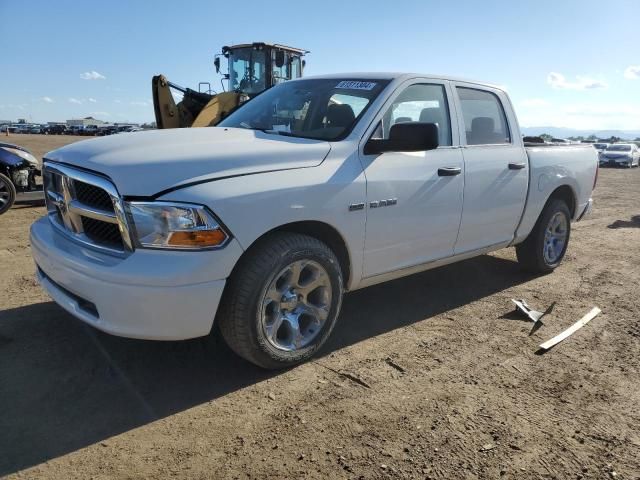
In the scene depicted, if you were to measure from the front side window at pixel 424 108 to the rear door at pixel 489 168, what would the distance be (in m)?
0.18

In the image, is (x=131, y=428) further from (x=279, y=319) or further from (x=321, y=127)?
(x=321, y=127)

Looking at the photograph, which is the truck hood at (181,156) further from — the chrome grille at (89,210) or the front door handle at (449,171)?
the front door handle at (449,171)

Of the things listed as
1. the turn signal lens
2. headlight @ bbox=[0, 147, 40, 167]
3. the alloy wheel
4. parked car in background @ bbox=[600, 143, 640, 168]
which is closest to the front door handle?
the alloy wheel

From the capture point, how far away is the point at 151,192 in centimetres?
273

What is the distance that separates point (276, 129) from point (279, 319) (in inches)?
60.8

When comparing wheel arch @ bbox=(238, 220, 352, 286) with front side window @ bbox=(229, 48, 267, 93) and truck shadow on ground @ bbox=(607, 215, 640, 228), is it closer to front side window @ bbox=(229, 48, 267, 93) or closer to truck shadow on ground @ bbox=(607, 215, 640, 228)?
truck shadow on ground @ bbox=(607, 215, 640, 228)

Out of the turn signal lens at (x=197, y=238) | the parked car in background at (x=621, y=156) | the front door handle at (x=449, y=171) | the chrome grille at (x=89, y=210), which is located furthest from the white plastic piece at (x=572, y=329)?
the parked car in background at (x=621, y=156)

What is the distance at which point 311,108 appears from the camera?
13.4ft

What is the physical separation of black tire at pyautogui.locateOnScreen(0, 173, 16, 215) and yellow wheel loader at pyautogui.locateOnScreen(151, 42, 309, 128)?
363 centimetres

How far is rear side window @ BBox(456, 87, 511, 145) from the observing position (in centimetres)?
447

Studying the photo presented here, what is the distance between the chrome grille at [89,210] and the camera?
2.81m

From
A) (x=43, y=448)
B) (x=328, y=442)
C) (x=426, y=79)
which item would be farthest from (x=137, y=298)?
(x=426, y=79)

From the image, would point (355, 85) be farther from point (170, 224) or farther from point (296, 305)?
point (170, 224)

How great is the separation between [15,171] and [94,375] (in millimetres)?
6668
